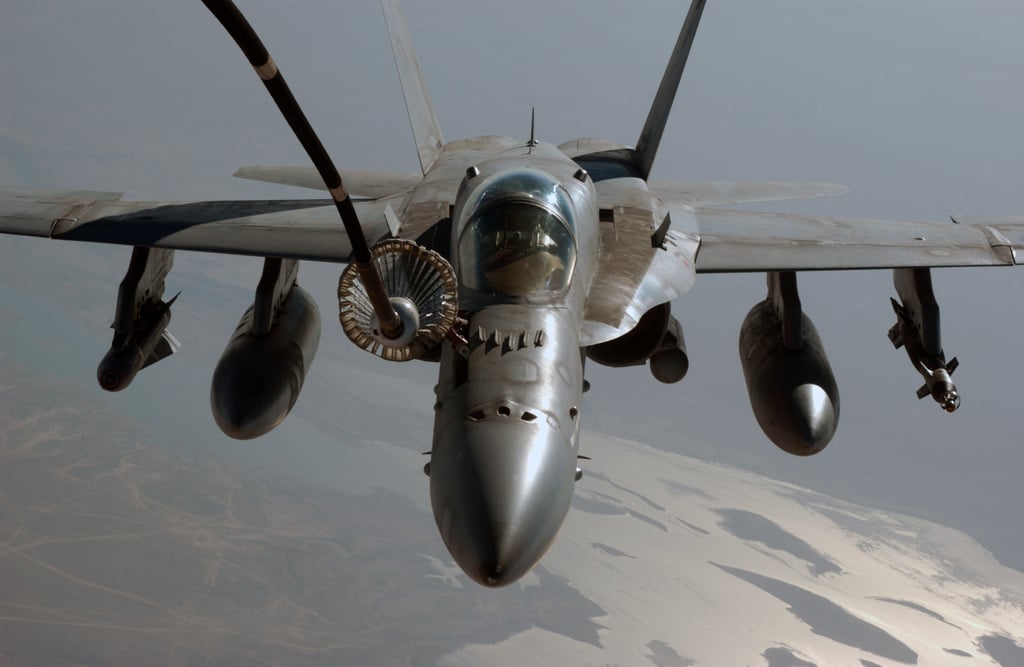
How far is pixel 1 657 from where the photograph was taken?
2474 inches

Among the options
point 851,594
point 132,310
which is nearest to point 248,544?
point 851,594

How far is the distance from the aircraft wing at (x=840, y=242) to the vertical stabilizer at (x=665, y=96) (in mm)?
1186

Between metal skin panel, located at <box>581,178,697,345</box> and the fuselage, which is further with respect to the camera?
metal skin panel, located at <box>581,178,697,345</box>

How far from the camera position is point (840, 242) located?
494 inches

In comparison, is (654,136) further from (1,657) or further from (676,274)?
(1,657)

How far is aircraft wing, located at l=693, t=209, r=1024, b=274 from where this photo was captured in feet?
39.0

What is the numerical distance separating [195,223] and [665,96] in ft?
23.0

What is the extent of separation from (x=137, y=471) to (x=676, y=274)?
3366 inches

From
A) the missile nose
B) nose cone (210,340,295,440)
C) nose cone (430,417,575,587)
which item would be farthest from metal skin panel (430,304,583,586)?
the missile nose

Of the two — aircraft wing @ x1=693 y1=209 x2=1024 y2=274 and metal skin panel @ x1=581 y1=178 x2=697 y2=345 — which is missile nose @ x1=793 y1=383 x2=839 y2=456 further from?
metal skin panel @ x1=581 y1=178 x2=697 y2=345

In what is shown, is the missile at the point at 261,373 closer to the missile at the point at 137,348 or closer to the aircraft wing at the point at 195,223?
the missile at the point at 137,348

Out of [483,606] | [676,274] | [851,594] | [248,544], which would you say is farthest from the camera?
[851,594]

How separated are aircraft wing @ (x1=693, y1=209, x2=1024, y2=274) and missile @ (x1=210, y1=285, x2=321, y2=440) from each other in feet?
18.9

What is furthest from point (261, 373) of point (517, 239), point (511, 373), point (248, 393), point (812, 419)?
point (812, 419)
